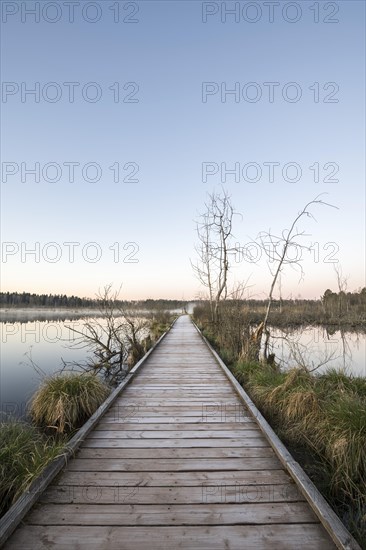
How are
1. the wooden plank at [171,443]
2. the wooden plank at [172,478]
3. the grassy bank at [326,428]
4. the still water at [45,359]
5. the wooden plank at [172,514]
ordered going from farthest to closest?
the still water at [45,359] < the wooden plank at [171,443] < the grassy bank at [326,428] < the wooden plank at [172,478] < the wooden plank at [172,514]

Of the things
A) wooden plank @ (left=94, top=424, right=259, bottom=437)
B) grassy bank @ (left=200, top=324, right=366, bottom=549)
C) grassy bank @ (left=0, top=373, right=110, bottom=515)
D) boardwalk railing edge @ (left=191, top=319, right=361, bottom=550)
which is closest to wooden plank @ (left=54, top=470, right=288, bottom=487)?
boardwalk railing edge @ (left=191, top=319, right=361, bottom=550)

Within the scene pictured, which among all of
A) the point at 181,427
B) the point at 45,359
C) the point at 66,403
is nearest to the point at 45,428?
the point at 66,403

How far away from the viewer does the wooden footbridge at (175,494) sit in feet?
6.58

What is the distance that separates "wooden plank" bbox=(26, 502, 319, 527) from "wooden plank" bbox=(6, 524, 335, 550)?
5 centimetres

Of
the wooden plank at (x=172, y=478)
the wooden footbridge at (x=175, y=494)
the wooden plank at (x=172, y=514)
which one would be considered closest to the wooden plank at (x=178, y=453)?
the wooden footbridge at (x=175, y=494)

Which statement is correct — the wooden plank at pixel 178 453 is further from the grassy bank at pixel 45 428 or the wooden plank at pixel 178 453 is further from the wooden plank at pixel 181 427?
the wooden plank at pixel 181 427

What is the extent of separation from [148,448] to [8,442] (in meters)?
1.54

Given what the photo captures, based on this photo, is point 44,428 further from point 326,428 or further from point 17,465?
point 326,428

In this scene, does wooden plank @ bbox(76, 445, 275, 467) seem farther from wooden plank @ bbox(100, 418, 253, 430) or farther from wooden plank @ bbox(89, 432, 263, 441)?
wooden plank @ bbox(100, 418, 253, 430)

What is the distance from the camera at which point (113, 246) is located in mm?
11102

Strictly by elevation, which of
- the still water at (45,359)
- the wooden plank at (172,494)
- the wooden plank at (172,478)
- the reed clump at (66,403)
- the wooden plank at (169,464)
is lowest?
the still water at (45,359)

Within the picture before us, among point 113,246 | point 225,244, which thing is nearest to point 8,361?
point 113,246

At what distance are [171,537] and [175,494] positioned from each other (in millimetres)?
478

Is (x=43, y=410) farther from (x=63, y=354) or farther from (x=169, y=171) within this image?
(x=169, y=171)
